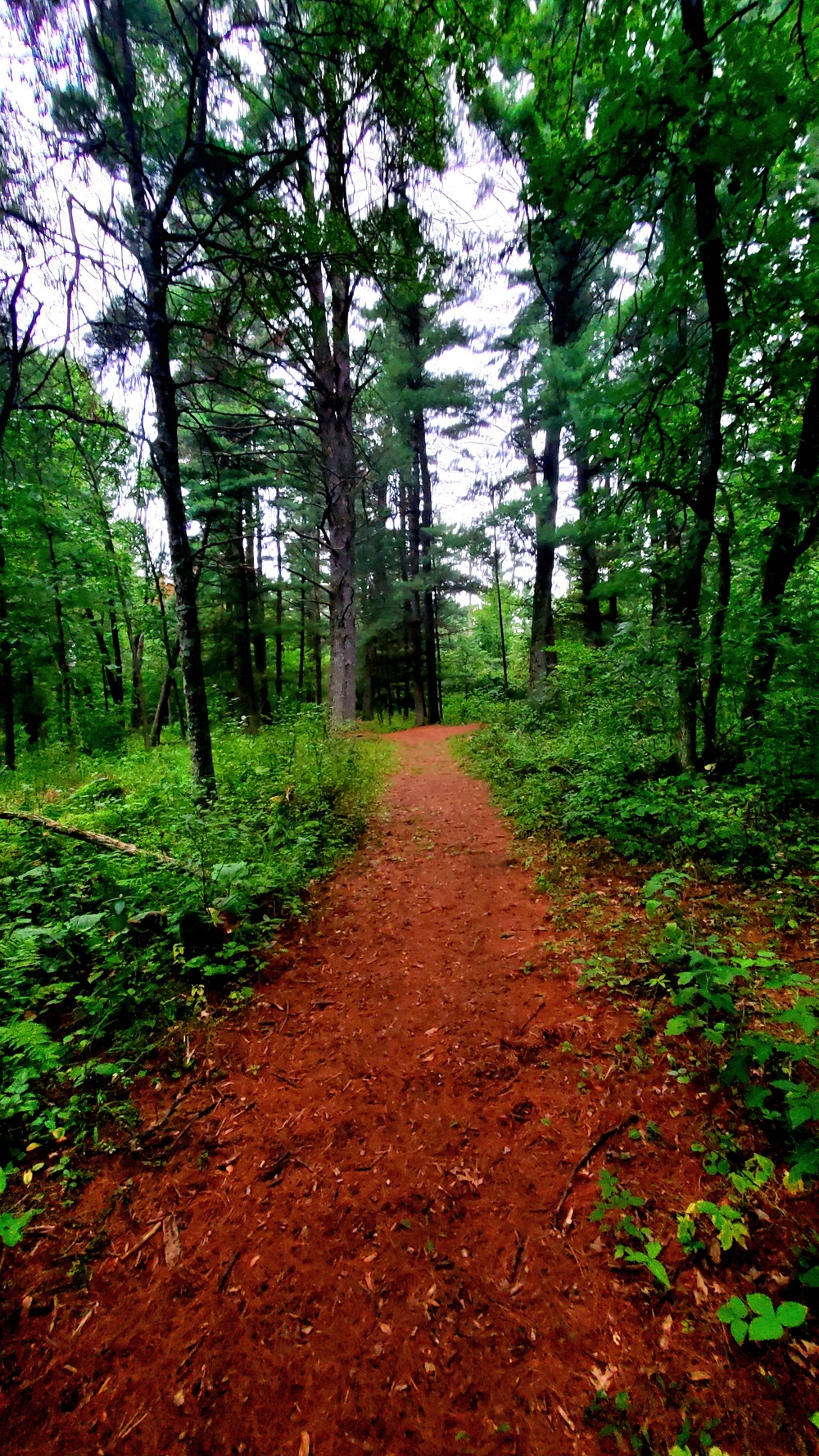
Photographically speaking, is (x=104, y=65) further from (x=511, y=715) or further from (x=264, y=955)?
(x=511, y=715)

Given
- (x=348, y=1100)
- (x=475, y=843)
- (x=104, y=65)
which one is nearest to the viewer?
(x=348, y=1100)

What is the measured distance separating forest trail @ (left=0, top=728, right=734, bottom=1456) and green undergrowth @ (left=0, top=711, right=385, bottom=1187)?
14.3 inches

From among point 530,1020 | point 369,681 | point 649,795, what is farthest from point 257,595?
point 530,1020

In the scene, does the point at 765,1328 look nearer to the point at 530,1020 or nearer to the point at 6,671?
the point at 530,1020

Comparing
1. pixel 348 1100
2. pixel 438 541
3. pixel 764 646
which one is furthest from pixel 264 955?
pixel 438 541

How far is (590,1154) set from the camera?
2.25 m

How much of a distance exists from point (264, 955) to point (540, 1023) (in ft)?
6.89

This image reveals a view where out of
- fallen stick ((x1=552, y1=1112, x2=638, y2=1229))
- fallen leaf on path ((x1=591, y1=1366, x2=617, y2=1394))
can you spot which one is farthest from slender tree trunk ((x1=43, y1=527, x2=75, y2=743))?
fallen leaf on path ((x1=591, y1=1366, x2=617, y2=1394))

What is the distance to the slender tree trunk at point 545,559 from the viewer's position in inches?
483

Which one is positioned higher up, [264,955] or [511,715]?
[511,715]

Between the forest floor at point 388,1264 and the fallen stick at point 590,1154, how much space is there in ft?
0.05

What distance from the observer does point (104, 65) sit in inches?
174

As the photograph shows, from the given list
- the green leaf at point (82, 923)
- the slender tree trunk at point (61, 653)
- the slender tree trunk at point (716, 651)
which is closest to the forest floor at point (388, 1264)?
the green leaf at point (82, 923)

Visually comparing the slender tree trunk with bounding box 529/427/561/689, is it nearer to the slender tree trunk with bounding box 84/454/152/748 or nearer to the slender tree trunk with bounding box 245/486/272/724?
the slender tree trunk with bounding box 245/486/272/724
